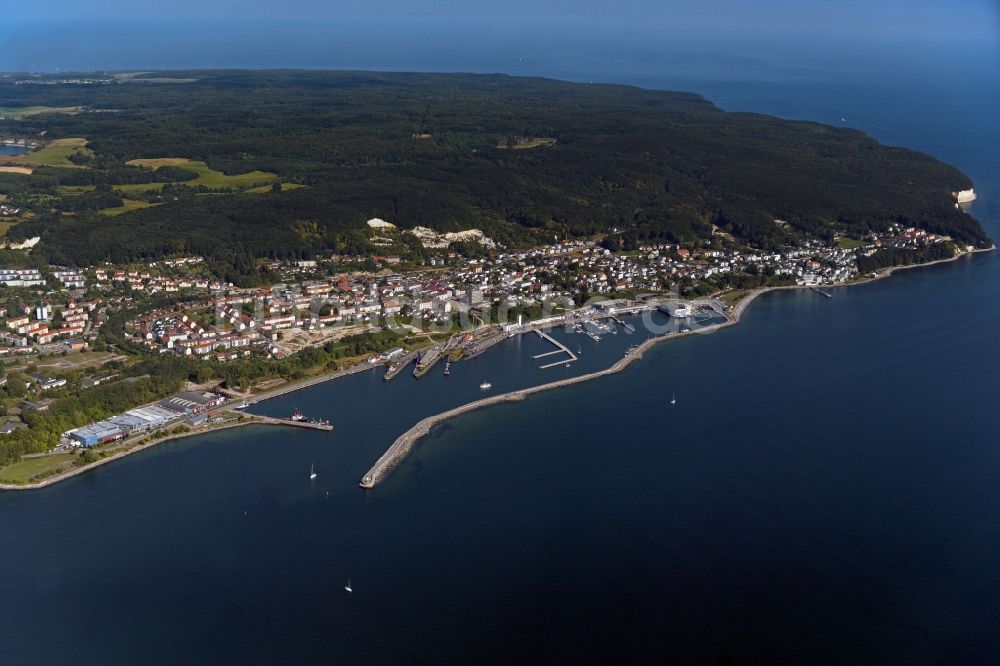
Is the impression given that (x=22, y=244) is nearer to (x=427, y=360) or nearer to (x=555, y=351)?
(x=427, y=360)

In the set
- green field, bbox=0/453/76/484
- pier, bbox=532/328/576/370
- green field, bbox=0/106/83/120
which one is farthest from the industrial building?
green field, bbox=0/106/83/120

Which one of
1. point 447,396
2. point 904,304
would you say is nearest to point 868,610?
point 447,396

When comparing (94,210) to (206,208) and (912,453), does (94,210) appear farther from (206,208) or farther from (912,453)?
(912,453)

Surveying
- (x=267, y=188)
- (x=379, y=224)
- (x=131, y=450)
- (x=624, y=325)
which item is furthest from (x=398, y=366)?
(x=267, y=188)

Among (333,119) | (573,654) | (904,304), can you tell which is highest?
(333,119)

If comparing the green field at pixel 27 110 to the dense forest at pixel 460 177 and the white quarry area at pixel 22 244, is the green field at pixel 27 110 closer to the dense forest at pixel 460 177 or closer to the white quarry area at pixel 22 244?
the dense forest at pixel 460 177

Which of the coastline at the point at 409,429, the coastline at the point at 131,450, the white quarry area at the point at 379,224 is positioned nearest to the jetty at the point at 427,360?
the coastline at the point at 409,429

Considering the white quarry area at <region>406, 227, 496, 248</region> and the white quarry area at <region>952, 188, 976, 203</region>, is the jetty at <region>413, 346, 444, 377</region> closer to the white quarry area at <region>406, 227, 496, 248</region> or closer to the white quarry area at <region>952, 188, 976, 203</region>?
the white quarry area at <region>406, 227, 496, 248</region>
